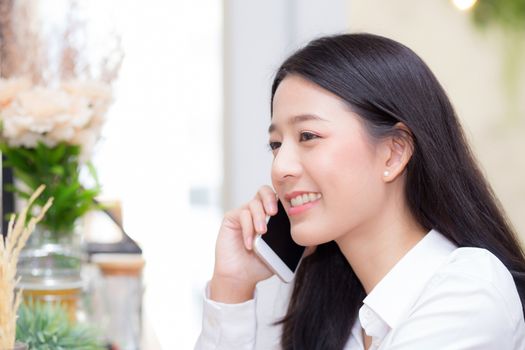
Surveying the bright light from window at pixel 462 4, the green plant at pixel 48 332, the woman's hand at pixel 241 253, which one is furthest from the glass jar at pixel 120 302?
the bright light from window at pixel 462 4

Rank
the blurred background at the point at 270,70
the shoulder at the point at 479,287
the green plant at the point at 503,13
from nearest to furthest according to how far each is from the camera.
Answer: the shoulder at the point at 479,287 → the blurred background at the point at 270,70 → the green plant at the point at 503,13

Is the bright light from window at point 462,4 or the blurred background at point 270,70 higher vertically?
the bright light from window at point 462,4

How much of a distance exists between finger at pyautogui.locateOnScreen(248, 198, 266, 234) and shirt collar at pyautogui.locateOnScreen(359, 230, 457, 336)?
255mm

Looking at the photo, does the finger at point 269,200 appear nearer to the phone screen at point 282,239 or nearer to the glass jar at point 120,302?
the phone screen at point 282,239

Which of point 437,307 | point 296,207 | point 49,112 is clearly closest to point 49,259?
point 49,112

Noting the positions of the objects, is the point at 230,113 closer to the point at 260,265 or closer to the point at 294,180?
the point at 260,265

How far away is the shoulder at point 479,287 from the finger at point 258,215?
0.36 metres

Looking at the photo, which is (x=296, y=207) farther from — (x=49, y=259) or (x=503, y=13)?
(x=503, y=13)

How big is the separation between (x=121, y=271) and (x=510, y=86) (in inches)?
49.8

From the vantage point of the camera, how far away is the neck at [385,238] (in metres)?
1.43

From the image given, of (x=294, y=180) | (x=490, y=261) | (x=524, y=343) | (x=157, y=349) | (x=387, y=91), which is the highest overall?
(x=387, y=91)

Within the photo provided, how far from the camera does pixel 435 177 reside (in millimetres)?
1373

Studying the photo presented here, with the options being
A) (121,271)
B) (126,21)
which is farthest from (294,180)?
(126,21)

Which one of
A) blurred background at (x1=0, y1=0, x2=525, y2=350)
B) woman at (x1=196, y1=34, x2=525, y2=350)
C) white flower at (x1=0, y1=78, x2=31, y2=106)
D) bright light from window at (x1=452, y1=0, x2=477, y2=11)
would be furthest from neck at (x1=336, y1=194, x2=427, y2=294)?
bright light from window at (x1=452, y1=0, x2=477, y2=11)
